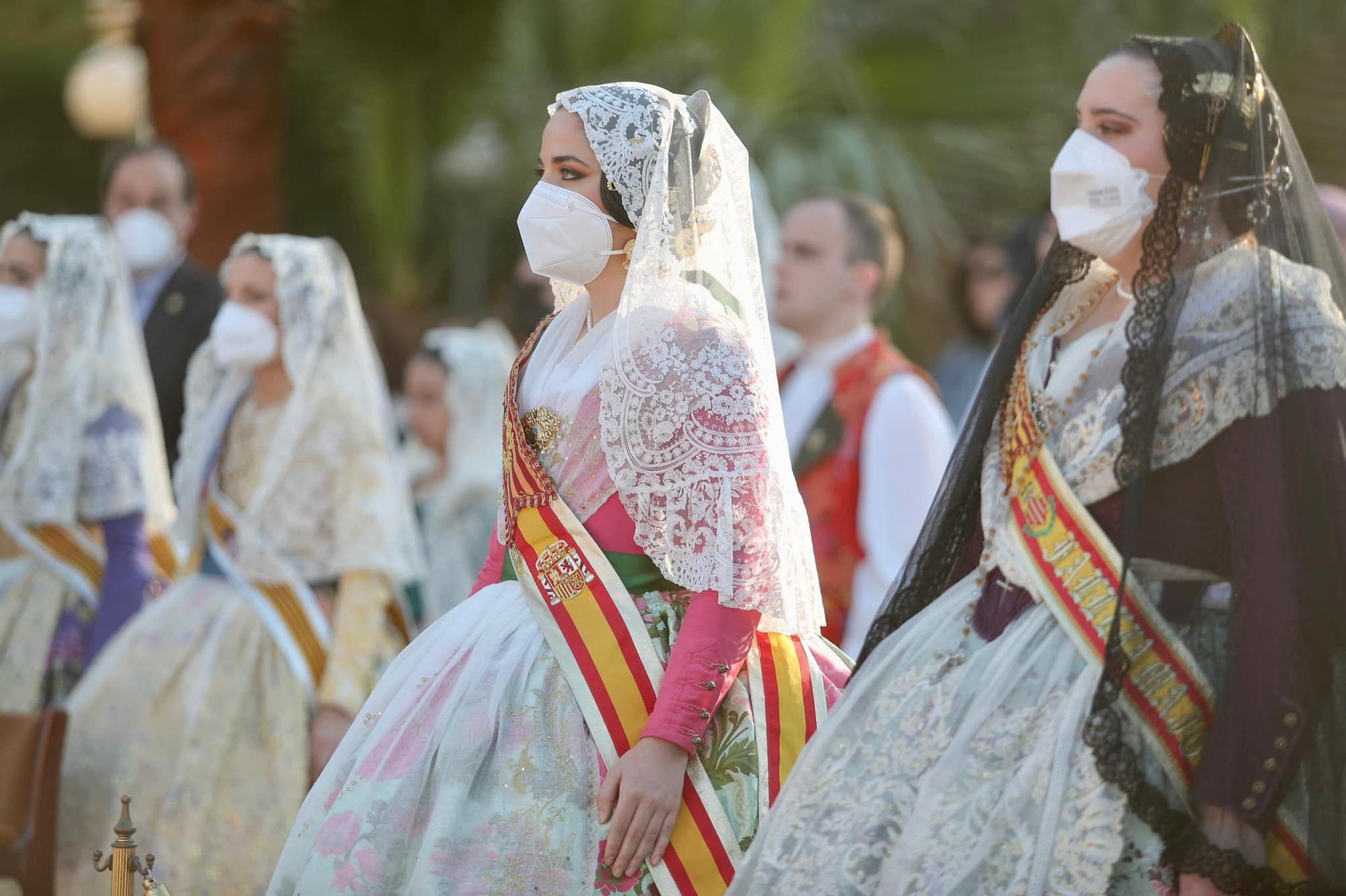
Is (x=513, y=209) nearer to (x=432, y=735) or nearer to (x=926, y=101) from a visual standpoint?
(x=926, y=101)

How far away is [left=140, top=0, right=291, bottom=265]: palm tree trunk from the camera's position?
9.64m

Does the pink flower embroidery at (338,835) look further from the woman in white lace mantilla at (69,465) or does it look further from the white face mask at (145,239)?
the white face mask at (145,239)

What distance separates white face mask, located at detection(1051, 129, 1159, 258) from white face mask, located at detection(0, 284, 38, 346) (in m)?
3.95

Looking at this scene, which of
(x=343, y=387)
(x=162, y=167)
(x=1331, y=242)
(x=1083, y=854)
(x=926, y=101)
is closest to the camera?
(x=1083, y=854)

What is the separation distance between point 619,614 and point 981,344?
5440 mm

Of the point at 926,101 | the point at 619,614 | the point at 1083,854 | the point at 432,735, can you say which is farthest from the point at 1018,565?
the point at 926,101

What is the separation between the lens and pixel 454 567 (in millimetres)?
7922

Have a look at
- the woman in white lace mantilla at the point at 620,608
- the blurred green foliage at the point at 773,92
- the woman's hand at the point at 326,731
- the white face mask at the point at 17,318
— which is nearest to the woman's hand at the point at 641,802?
the woman in white lace mantilla at the point at 620,608

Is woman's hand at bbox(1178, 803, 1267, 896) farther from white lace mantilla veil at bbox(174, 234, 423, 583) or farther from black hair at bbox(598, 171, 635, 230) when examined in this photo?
white lace mantilla veil at bbox(174, 234, 423, 583)

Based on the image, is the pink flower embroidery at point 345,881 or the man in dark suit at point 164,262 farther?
the man in dark suit at point 164,262

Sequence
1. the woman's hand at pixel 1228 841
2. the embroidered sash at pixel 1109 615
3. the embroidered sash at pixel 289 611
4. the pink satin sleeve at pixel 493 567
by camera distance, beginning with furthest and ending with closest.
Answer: the embroidered sash at pixel 289 611 < the pink satin sleeve at pixel 493 567 < the embroidered sash at pixel 1109 615 < the woman's hand at pixel 1228 841

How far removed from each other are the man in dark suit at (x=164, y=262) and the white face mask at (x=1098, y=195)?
430 centimetres

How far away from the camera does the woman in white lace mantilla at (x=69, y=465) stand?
5.70 m

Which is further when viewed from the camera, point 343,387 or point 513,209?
point 513,209
